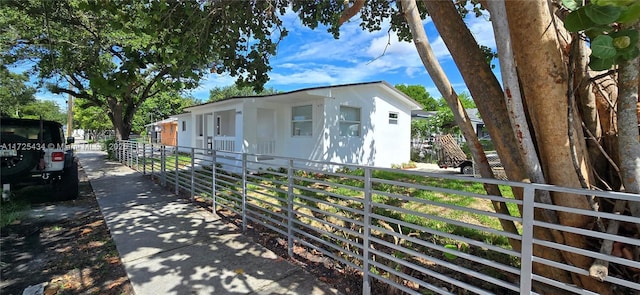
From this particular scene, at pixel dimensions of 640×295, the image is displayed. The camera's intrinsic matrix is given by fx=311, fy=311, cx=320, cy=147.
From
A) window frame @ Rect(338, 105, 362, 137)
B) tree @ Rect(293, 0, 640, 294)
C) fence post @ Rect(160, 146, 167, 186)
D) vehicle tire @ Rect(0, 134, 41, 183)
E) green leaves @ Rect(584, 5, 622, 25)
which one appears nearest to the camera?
green leaves @ Rect(584, 5, 622, 25)

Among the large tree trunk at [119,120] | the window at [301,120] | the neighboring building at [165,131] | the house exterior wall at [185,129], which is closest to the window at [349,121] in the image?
the window at [301,120]

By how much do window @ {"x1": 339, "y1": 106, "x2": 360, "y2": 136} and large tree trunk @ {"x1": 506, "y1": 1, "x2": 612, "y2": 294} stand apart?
9.32 m

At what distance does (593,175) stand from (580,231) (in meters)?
0.71

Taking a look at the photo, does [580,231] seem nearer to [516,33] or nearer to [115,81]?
[516,33]

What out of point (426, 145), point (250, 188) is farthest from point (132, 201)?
point (426, 145)

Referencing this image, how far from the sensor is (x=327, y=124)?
10789 mm

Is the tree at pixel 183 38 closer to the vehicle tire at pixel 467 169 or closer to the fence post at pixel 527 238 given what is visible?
Answer: the fence post at pixel 527 238

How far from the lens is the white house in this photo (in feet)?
35.7

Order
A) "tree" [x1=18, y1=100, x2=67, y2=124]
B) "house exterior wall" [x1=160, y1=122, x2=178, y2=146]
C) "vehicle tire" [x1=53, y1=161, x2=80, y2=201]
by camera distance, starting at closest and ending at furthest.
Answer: "vehicle tire" [x1=53, y1=161, x2=80, y2=201] → "house exterior wall" [x1=160, y1=122, x2=178, y2=146] → "tree" [x1=18, y1=100, x2=67, y2=124]

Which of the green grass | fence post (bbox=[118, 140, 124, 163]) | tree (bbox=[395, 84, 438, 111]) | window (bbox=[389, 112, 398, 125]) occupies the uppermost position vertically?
tree (bbox=[395, 84, 438, 111])

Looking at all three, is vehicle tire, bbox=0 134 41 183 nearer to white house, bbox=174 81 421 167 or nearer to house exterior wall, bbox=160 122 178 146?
white house, bbox=174 81 421 167

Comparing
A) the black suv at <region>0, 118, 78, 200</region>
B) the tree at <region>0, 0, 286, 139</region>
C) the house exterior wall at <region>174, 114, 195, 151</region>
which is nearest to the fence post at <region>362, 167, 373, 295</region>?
the tree at <region>0, 0, 286, 139</region>

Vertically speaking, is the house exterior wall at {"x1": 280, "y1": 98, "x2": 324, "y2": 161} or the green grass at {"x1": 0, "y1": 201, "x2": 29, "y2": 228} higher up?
the house exterior wall at {"x1": 280, "y1": 98, "x2": 324, "y2": 161}

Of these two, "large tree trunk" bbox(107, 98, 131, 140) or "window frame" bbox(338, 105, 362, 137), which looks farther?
"large tree trunk" bbox(107, 98, 131, 140)
